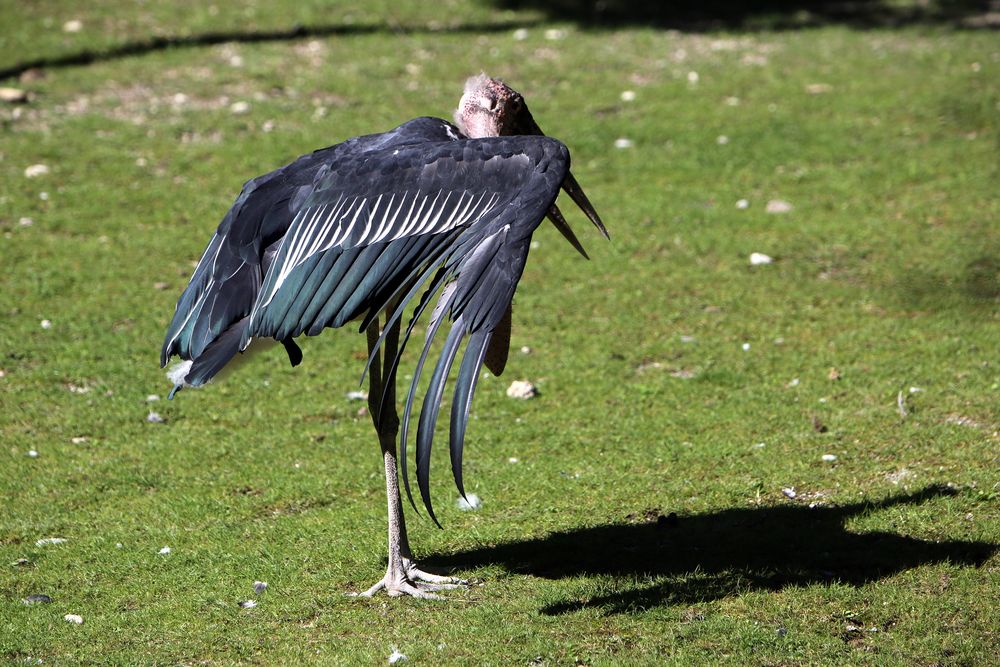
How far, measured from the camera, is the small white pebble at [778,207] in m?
8.94

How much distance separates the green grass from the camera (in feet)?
14.5

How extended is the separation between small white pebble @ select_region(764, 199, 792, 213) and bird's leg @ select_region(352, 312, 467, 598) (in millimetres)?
4862

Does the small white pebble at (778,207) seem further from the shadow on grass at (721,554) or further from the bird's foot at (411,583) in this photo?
the bird's foot at (411,583)

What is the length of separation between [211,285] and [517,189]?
4.02ft

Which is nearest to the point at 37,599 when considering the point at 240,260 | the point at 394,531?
the point at 394,531

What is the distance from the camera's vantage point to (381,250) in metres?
4.25

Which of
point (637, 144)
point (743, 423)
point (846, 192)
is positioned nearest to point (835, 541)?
point (743, 423)

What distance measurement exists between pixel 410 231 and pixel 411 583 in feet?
4.57

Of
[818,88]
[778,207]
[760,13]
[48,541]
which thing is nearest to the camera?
[48,541]

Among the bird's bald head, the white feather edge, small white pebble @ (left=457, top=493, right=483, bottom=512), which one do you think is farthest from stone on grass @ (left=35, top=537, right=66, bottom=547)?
the bird's bald head

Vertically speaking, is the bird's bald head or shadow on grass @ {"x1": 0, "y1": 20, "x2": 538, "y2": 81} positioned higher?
the bird's bald head

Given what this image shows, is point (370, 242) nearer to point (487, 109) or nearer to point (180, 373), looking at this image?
point (180, 373)

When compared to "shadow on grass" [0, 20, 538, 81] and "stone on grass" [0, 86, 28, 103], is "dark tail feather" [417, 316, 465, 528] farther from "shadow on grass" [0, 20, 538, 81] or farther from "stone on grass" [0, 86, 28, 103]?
"shadow on grass" [0, 20, 538, 81]

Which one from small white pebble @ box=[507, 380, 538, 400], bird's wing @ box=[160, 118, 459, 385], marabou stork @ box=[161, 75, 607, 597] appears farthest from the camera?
small white pebble @ box=[507, 380, 538, 400]
